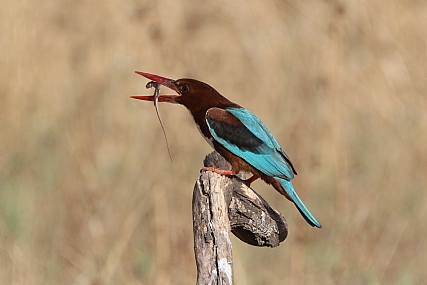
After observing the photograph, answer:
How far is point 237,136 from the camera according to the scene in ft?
13.3

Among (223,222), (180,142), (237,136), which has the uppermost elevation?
(180,142)

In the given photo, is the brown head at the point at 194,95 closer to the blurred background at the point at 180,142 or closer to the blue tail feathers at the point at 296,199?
the blue tail feathers at the point at 296,199

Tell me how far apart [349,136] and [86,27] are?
2.40 meters

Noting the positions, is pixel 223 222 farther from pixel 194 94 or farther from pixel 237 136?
pixel 194 94

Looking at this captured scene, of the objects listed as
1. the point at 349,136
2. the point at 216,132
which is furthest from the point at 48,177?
the point at 349,136

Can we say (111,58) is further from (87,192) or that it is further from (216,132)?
(216,132)

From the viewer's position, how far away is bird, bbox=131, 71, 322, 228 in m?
3.99

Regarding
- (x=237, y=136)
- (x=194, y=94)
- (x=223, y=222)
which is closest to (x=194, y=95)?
(x=194, y=94)

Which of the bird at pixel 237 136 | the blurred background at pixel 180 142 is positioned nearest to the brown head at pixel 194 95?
the bird at pixel 237 136

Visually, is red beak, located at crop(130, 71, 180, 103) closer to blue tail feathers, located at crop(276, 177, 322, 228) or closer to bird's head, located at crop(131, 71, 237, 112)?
bird's head, located at crop(131, 71, 237, 112)

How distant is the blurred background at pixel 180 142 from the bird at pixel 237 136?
2.76 ft

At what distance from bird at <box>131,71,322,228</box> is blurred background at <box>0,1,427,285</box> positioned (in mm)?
841

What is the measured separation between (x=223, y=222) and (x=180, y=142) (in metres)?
2.42

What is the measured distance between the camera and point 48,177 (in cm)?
527
